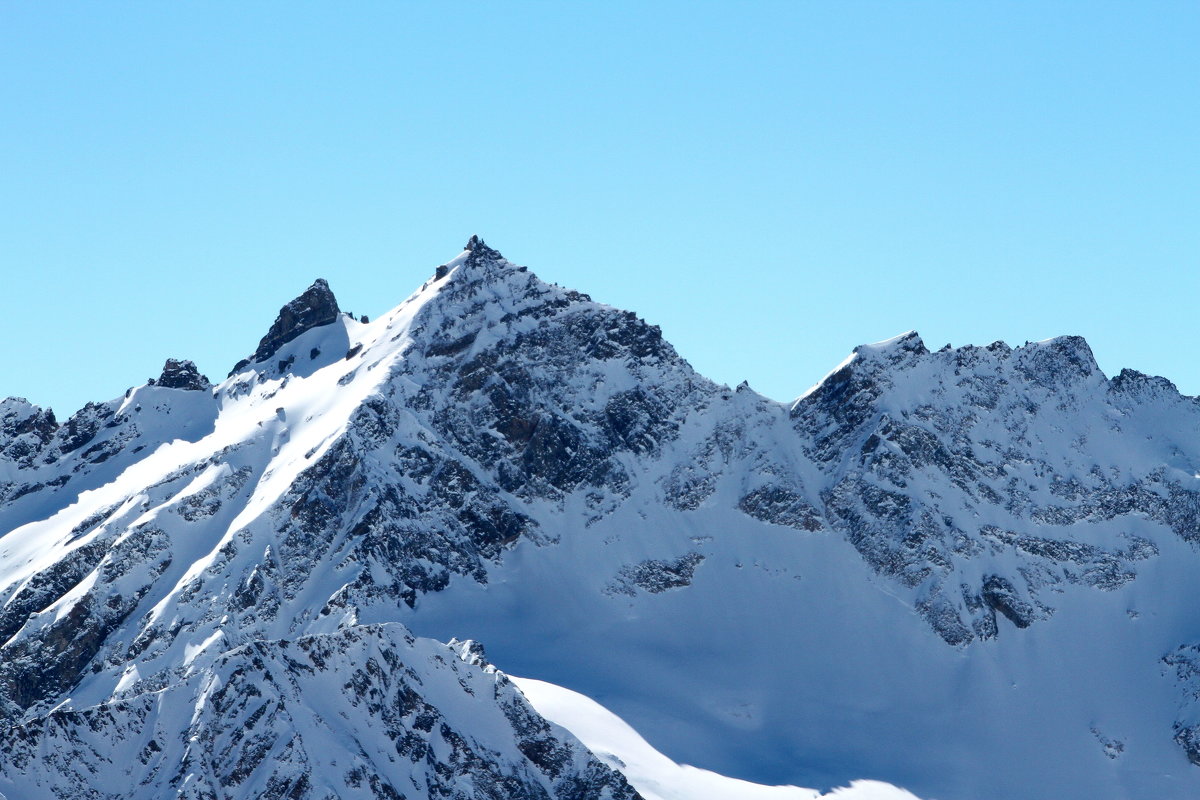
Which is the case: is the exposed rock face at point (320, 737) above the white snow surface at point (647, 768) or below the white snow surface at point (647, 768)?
below

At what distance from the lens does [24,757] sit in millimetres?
142000

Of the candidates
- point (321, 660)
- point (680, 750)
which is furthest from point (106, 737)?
point (680, 750)

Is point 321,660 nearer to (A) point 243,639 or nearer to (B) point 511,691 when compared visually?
(B) point 511,691

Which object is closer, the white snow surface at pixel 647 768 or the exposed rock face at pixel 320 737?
the exposed rock face at pixel 320 737

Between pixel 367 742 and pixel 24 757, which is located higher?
pixel 367 742

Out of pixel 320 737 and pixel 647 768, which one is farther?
pixel 647 768

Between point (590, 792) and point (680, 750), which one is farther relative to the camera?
point (680, 750)

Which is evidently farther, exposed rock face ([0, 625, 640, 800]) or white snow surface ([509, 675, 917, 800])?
white snow surface ([509, 675, 917, 800])

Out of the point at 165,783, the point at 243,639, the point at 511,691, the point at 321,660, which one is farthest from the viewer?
the point at 243,639

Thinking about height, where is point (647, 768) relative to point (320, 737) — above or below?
above

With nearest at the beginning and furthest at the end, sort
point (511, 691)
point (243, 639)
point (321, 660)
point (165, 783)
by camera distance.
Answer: point (165, 783) → point (321, 660) → point (511, 691) → point (243, 639)

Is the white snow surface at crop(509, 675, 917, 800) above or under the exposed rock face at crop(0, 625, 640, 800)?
above

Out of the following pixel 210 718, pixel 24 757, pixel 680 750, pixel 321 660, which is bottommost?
pixel 24 757

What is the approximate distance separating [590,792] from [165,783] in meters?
37.6
